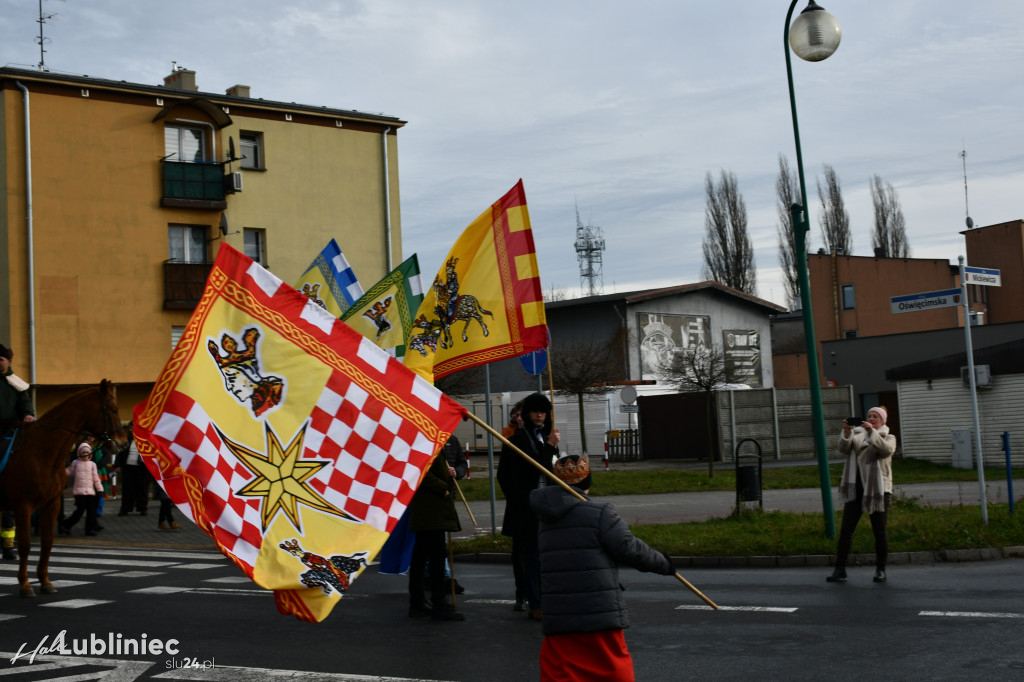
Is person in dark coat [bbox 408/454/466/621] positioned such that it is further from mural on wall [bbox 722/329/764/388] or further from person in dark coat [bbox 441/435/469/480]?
mural on wall [bbox 722/329/764/388]

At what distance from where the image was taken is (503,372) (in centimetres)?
5431

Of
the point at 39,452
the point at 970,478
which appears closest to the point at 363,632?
the point at 39,452

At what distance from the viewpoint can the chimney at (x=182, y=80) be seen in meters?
39.7

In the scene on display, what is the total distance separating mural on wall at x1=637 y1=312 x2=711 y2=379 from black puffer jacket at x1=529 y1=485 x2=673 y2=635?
4463 centimetres

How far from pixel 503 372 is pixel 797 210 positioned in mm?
40140

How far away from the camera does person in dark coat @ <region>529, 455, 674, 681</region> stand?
5.52 metres

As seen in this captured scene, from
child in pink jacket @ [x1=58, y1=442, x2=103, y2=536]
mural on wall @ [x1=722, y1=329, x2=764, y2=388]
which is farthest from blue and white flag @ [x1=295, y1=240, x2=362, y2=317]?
mural on wall @ [x1=722, y1=329, x2=764, y2=388]

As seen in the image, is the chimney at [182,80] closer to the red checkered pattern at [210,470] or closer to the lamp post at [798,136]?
the lamp post at [798,136]

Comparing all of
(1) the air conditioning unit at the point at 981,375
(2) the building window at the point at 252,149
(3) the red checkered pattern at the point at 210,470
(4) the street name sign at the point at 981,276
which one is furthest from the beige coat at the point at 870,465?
(2) the building window at the point at 252,149

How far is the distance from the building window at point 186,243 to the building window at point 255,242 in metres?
1.55

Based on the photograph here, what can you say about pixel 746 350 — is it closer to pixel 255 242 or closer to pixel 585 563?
pixel 255 242

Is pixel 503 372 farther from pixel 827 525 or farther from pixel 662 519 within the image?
pixel 827 525

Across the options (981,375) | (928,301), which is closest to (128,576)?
(928,301)

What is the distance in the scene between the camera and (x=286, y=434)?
6.13 metres
